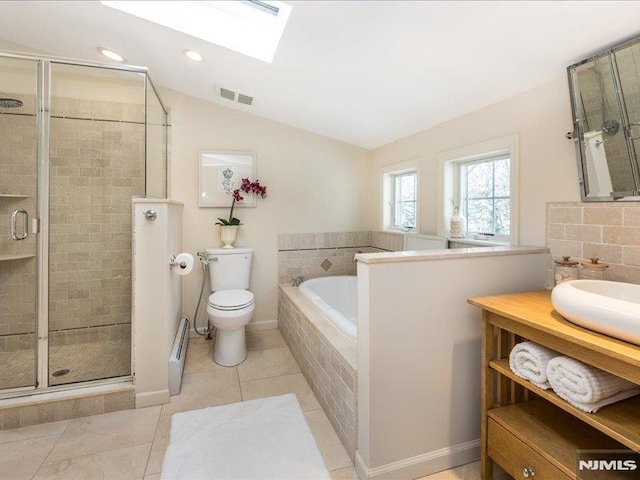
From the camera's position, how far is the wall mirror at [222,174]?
3092mm

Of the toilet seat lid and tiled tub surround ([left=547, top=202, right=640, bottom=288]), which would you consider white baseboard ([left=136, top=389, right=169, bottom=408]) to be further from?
tiled tub surround ([left=547, top=202, right=640, bottom=288])

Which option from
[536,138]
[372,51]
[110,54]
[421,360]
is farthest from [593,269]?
[110,54]

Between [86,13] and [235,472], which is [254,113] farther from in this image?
[235,472]

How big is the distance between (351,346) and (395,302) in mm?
538

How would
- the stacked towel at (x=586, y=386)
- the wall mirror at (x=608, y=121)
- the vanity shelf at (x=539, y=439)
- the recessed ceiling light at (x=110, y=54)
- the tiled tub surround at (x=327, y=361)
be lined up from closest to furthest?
the stacked towel at (x=586, y=386)
the vanity shelf at (x=539, y=439)
the wall mirror at (x=608, y=121)
the tiled tub surround at (x=327, y=361)
the recessed ceiling light at (x=110, y=54)

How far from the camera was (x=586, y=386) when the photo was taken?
1059 mm

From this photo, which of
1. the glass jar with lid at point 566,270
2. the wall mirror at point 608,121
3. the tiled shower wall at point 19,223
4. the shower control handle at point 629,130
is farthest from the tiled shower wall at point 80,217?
the shower control handle at point 629,130

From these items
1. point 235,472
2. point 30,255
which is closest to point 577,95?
point 235,472

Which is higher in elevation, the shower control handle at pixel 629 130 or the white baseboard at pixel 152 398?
the shower control handle at pixel 629 130

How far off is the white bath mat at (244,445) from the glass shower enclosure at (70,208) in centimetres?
71

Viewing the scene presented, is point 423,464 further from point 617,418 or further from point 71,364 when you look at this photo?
point 71,364

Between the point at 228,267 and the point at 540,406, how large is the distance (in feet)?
8.02

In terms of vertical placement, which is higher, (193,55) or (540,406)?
(193,55)

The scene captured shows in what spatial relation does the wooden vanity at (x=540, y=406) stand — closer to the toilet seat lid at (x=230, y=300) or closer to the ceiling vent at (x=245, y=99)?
the toilet seat lid at (x=230, y=300)
